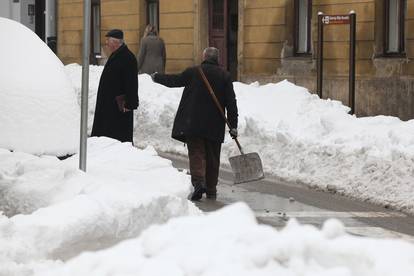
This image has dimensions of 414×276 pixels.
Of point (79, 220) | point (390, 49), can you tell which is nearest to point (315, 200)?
point (79, 220)

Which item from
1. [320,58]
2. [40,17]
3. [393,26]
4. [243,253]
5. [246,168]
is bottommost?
[246,168]

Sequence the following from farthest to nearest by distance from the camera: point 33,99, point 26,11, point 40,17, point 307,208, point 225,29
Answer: point 40,17 < point 26,11 < point 225,29 < point 307,208 < point 33,99

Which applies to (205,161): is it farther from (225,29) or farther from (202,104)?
(225,29)

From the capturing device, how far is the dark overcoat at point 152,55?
21844 mm

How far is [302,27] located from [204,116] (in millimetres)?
10803

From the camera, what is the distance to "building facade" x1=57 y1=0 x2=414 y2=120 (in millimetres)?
19188

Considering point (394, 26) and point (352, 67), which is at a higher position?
point (394, 26)

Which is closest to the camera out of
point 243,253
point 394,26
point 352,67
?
point 243,253

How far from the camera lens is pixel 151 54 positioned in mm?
21938

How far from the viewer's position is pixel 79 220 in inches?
246

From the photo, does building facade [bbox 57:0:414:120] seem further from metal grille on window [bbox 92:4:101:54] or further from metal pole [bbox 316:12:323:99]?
metal pole [bbox 316:12:323:99]

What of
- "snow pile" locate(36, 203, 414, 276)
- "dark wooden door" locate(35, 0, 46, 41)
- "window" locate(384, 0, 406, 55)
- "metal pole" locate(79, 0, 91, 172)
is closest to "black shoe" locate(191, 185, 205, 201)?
"metal pole" locate(79, 0, 91, 172)

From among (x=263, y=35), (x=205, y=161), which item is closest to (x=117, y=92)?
(x=205, y=161)

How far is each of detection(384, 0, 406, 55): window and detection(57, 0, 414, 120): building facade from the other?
0.02 metres
